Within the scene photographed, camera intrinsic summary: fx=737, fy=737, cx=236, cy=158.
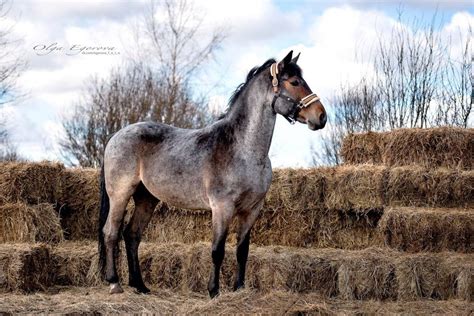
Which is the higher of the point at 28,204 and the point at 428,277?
the point at 28,204

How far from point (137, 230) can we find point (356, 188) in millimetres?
2771

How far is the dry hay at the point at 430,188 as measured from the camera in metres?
8.80

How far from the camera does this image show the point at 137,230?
786cm

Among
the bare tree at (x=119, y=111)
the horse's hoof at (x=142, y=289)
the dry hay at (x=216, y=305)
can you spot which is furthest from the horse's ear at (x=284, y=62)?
the bare tree at (x=119, y=111)

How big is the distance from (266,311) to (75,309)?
1720 mm

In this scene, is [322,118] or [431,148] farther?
[431,148]

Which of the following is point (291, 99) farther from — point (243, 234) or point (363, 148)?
Answer: point (363, 148)

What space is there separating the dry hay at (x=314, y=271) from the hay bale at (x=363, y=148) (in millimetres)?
1687

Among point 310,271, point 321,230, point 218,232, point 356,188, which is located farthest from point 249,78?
point 321,230

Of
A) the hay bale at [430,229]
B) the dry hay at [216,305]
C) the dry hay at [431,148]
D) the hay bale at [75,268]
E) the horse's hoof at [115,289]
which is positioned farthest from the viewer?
the dry hay at [431,148]

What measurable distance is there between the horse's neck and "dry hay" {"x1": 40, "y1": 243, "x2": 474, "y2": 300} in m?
1.78

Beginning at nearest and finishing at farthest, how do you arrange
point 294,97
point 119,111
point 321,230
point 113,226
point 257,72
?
point 294,97 < point 257,72 < point 113,226 < point 321,230 < point 119,111

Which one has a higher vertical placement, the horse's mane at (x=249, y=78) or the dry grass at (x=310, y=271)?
the horse's mane at (x=249, y=78)

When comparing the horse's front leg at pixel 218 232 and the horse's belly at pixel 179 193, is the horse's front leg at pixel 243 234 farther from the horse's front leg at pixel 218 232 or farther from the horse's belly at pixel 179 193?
the horse's belly at pixel 179 193
